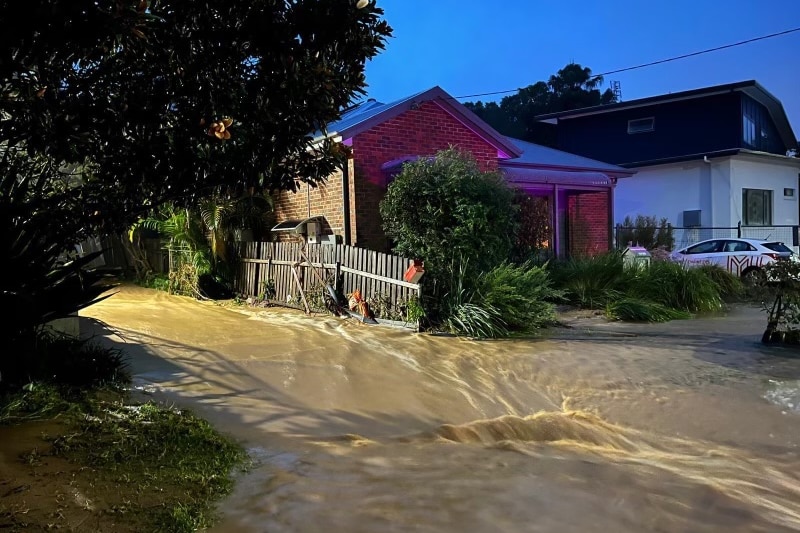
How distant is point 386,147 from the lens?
39.8 feet

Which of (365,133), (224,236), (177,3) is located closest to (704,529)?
(177,3)

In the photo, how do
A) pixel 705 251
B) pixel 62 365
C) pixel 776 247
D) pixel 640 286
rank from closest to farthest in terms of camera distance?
1. pixel 62 365
2. pixel 640 286
3. pixel 776 247
4. pixel 705 251

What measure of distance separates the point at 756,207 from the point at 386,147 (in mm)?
17534

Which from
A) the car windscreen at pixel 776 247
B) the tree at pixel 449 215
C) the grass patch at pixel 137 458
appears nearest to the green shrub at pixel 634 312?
the tree at pixel 449 215

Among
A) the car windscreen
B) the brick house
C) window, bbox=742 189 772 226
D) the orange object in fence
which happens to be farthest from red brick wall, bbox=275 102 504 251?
window, bbox=742 189 772 226

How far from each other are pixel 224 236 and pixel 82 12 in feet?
36.9

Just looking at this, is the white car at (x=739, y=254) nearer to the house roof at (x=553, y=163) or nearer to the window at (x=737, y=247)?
the window at (x=737, y=247)

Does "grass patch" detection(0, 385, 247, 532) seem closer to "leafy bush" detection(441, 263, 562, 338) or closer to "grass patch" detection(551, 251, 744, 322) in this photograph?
"leafy bush" detection(441, 263, 562, 338)

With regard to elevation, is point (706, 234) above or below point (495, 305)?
above

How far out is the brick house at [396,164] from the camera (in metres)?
11.7

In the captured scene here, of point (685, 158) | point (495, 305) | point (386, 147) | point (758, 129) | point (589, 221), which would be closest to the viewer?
point (495, 305)

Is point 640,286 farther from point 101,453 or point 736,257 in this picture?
point 101,453

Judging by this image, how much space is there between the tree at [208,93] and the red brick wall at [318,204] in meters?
7.05

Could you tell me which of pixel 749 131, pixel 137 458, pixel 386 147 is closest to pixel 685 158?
pixel 749 131
